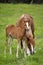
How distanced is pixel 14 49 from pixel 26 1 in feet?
82.7

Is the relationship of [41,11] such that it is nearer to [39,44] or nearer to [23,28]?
[39,44]

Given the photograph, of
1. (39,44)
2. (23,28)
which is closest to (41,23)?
(39,44)

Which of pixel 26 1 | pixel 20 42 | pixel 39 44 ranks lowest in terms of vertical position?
pixel 26 1

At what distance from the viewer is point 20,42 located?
9.23 m

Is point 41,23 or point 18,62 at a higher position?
point 18,62

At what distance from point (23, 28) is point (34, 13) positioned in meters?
14.8

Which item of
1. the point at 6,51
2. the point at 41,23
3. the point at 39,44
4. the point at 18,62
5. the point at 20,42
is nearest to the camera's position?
the point at 18,62

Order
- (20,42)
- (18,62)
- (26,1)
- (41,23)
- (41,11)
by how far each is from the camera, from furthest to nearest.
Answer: (26,1), (41,11), (41,23), (20,42), (18,62)

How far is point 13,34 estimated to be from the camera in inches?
365

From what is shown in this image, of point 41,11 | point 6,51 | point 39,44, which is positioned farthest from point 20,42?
point 41,11

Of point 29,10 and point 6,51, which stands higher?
point 6,51

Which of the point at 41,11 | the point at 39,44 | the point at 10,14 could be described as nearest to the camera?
the point at 39,44

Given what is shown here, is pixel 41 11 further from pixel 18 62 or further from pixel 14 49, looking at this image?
pixel 18 62

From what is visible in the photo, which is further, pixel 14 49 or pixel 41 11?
pixel 41 11
